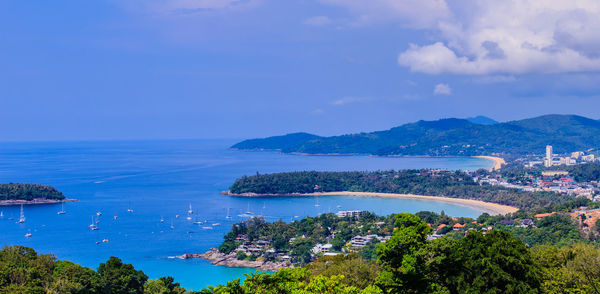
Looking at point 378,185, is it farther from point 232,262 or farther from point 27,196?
point 27,196

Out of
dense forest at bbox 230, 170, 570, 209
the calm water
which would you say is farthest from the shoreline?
the calm water

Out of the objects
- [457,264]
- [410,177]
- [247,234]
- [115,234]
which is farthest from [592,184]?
[457,264]

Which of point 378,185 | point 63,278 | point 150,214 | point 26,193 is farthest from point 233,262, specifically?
point 378,185

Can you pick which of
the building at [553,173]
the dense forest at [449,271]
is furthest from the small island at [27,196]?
the building at [553,173]

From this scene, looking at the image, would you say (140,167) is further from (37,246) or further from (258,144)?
(258,144)

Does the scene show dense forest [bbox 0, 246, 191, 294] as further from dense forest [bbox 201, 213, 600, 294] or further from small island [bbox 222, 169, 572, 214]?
small island [bbox 222, 169, 572, 214]

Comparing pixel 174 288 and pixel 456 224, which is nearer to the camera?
pixel 174 288
